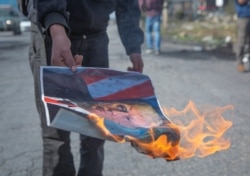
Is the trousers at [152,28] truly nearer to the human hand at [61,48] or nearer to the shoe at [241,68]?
the shoe at [241,68]

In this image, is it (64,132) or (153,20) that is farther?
(153,20)

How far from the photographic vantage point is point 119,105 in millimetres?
2721

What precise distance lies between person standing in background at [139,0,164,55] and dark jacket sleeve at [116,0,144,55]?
29.8 ft

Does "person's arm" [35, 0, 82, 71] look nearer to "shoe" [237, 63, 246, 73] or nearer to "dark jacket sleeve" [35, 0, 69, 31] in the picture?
"dark jacket sleeve" [35, 0, 69, 31]

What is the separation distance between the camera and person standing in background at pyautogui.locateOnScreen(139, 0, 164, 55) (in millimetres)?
12568

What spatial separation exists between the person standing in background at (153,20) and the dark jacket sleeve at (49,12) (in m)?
9.88

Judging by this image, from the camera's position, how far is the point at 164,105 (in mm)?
6344

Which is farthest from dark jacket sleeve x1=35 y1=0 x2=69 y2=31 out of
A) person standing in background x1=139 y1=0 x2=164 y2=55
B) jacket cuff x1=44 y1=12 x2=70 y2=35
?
person standing in background x1=139 y1=0 x2=164 y2=55

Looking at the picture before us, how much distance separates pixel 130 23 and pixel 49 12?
0.87 meters

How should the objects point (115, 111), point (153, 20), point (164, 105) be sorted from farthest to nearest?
point (153, 20) → point (164, 105) → point (115, 111)

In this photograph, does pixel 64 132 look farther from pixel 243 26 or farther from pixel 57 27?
pixel 243 26

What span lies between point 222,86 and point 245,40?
217cm

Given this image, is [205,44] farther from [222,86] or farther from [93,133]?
[93,133]

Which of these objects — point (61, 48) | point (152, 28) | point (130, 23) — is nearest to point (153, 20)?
point (152, 28)
